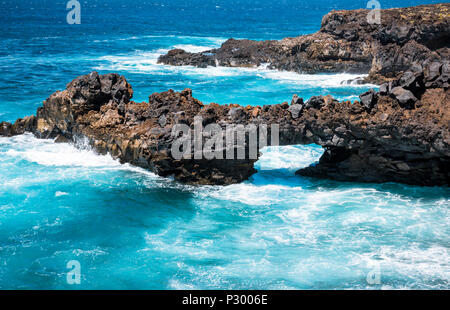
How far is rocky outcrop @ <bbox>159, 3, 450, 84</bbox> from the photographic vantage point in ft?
105

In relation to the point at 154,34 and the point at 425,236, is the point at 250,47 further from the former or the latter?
the point at 425,236

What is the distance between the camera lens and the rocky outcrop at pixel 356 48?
3206 centimetres

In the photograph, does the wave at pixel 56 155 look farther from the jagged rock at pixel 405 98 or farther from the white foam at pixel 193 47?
the white foam at pixel 193 47

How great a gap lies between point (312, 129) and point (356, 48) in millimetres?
24719

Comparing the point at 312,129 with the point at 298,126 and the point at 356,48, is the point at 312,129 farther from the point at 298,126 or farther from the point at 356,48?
the point at 356,48

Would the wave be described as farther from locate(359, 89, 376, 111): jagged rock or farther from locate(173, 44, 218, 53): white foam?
locate(173, 44, 218, 53): white foam

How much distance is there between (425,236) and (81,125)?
1267 cm

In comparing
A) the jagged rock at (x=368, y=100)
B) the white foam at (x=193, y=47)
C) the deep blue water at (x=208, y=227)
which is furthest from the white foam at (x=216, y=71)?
the jagged rock at (x=368, y=100)

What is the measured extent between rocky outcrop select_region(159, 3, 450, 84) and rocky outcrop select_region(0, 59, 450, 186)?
15.4 meters

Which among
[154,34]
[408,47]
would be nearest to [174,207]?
[408,47]

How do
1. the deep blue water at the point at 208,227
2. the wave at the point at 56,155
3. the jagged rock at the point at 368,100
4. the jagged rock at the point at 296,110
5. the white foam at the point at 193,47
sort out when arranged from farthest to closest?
the white foam at the point at 193,47 < the wave at the point at 56,155 < the jagged rock at the point at 296,110 < the jagged rock at the point at 368,100 < the deep blue water at the point at 208,227

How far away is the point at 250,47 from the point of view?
43.4 m

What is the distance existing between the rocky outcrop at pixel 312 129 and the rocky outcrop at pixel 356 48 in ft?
50.7
